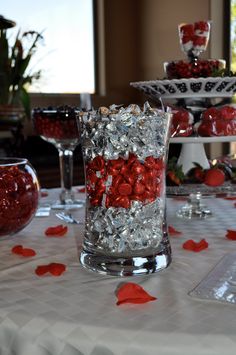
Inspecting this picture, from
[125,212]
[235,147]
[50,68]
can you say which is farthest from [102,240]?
[50,68]

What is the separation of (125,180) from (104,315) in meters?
0.16

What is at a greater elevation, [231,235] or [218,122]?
[218,122]

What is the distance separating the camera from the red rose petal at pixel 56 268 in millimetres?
560

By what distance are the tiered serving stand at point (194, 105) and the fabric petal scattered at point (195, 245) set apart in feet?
0.51

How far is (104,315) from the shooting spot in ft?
1.42

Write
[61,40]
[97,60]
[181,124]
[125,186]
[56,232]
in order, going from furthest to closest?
[97,60], [61,40], [181,124], [56,232], [125,186]

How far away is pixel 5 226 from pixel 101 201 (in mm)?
214

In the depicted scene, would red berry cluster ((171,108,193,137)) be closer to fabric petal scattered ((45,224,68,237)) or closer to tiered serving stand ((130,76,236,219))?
tiered serving stand ((130,76,236,219))

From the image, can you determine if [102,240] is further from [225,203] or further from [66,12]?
[66,12]

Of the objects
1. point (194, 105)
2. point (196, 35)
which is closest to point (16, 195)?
point (194, 105)

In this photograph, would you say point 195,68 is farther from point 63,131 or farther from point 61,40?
point 61,40

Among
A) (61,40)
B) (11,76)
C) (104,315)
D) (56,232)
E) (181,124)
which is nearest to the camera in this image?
(104,315)

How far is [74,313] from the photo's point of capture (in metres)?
0.44

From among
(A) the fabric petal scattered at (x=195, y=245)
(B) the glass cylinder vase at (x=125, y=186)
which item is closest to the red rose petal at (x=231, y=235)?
(A) the fabric petal scattered at (x=195, y=245)
